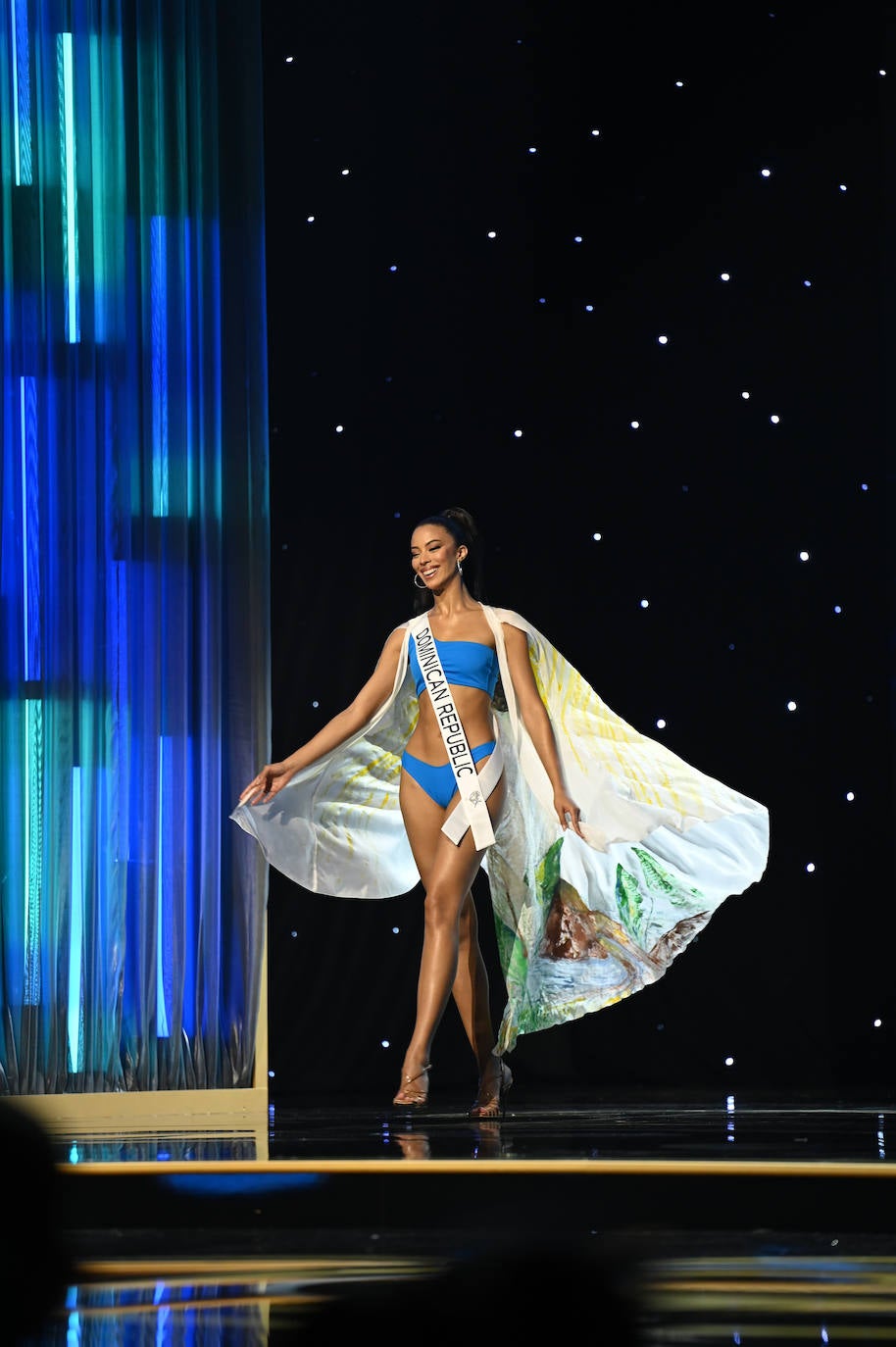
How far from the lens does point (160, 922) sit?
450 centimetres

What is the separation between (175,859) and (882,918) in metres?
2.23

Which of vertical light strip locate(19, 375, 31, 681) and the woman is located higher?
vertical light strip locate(19, 375, 31, 681)

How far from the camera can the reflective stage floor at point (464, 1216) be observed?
1.92 m

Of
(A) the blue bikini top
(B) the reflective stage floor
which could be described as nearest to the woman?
(A) the blue bikini top

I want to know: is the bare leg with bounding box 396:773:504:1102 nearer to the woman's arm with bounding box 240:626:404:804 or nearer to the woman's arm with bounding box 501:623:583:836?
the woman's arm with bounding box 501:623:583:836

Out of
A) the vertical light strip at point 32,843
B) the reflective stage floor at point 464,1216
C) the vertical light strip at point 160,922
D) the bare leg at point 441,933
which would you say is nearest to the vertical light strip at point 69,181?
the vertical light strip at point 32,843

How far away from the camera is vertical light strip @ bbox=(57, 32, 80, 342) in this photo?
15.2 feet

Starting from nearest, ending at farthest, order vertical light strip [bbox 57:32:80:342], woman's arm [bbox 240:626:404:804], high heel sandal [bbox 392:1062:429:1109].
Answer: high heel sandal [bbox 392:1062:429:1109] → woman's arm [bbox 240:626:404:804] → vertical light strip [bbox 57:32:80:342]

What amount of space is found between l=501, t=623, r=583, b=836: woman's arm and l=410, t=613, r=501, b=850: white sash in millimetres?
113

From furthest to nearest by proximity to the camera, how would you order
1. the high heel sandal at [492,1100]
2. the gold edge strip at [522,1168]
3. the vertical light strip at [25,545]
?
the vertical light strip at [25,545] < the high heel sandal at [492,1100] < the gold edge strip at [522,1168]

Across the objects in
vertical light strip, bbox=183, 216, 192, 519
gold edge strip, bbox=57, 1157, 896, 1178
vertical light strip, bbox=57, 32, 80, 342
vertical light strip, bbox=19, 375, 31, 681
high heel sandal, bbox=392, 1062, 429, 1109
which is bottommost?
high heel sandal, bbox=392, 1062, 429, 1109

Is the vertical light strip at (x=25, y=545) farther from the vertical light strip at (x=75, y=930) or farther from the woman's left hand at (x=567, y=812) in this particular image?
the woman's left hand at (x=567, y=812)

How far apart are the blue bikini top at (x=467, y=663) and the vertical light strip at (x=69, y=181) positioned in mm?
1643

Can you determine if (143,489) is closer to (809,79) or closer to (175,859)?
(175,859)
